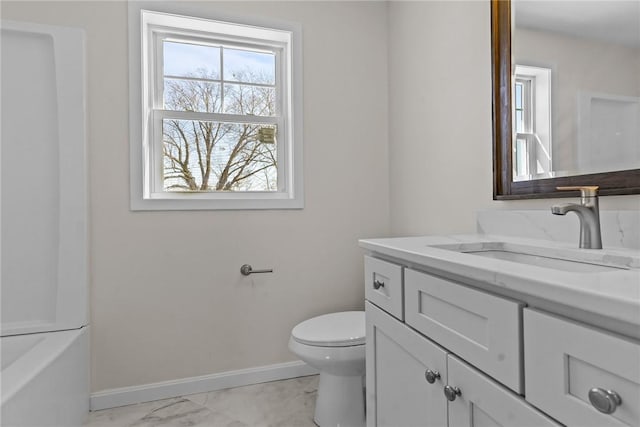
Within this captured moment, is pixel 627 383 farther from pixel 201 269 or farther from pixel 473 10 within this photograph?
pixel 201 269

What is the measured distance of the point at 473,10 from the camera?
1.58 meters

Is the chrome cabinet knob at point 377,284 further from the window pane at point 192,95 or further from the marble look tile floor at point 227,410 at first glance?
the window pane at point 192,95

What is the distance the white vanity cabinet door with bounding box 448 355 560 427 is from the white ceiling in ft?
3.25

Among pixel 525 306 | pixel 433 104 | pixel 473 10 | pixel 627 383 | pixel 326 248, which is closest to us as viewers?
pixel 627 383

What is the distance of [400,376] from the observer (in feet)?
3.47

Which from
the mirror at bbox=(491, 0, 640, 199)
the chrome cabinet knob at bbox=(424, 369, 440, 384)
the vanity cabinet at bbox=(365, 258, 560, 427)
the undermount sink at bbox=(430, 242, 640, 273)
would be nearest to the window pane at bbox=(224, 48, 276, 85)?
the mirror at bbox=(491, 0, 640, 199)

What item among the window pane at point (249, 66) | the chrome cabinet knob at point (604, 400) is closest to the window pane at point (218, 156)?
the window pane at point (249, 66)

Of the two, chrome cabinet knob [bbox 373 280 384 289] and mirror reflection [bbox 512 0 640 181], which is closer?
mirror reflection [bbox 512 0 640 181]

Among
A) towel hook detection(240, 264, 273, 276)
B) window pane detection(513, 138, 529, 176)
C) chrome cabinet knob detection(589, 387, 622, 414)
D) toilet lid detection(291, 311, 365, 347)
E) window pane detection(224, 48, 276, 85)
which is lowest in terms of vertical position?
toilet lid detection(291, 311, 365, 347)

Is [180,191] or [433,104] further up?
[433,104]

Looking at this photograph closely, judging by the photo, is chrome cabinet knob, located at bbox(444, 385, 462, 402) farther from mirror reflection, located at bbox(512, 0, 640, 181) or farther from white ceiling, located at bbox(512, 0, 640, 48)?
white ceiling, located at bbox(512, 0, 640, 48)

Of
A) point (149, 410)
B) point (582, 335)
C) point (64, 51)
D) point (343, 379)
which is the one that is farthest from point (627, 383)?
point (64, 51)

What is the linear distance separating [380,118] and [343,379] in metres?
1.52

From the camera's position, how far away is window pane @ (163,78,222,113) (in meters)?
2.05
